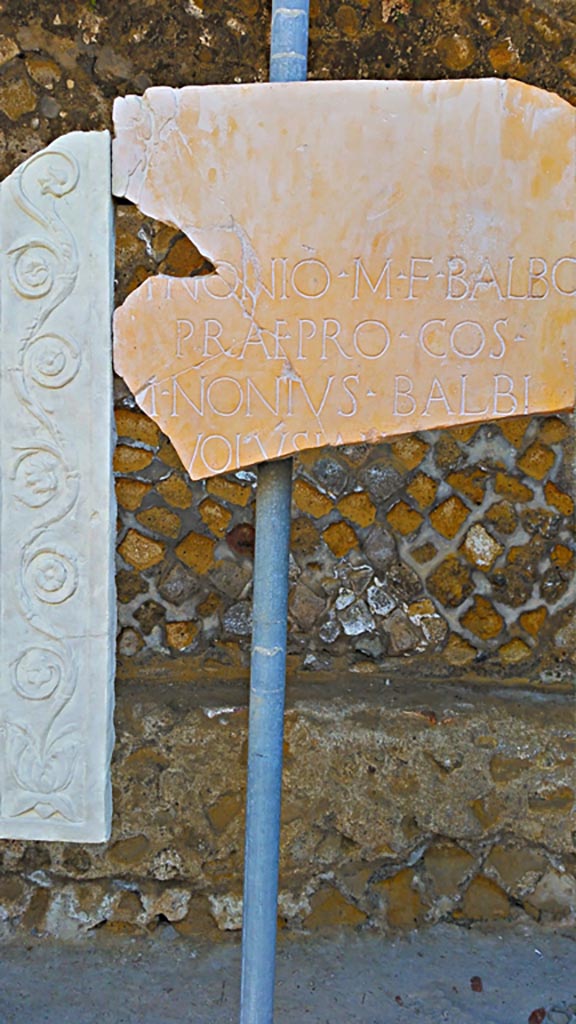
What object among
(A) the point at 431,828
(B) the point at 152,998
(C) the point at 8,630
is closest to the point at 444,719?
(A) the point at 431,828

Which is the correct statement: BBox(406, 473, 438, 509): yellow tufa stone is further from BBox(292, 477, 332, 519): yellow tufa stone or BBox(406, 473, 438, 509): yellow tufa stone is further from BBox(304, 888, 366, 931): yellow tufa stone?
BBox(304, 888, 366, 931): yellow tufa stone

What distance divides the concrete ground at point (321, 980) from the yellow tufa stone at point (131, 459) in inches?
54.0

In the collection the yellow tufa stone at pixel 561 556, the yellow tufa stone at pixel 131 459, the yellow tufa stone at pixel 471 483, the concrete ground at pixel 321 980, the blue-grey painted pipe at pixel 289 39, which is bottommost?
the concrete ground at pixel 321 980

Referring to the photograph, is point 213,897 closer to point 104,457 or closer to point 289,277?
point 104,457

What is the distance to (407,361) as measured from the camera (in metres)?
1.75

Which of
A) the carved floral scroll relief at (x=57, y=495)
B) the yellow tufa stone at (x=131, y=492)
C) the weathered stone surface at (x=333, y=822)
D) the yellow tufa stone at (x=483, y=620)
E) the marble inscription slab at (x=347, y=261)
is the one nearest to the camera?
the marble inscription slab at (x=347, y=261)

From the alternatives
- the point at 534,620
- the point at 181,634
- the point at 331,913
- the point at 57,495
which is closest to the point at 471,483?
the point at 534,620

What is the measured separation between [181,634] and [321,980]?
108 centimetres

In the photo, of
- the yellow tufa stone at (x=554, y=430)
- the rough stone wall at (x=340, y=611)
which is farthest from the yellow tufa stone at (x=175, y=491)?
the yellow tufa stone at (x=554, y=430)

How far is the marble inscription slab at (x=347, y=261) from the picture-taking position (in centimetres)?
170

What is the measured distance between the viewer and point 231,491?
125 inches

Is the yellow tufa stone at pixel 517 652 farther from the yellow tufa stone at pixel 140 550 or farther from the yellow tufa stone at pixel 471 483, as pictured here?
the yellow tufa stone at pixel 140 550

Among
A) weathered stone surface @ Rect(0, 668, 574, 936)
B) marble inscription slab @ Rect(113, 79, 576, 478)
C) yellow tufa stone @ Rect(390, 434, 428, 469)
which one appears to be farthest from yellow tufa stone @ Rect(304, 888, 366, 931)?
marble inscription slab @ Rect(113, 79, 576, 478)

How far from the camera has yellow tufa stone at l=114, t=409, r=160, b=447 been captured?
10.2 ft
